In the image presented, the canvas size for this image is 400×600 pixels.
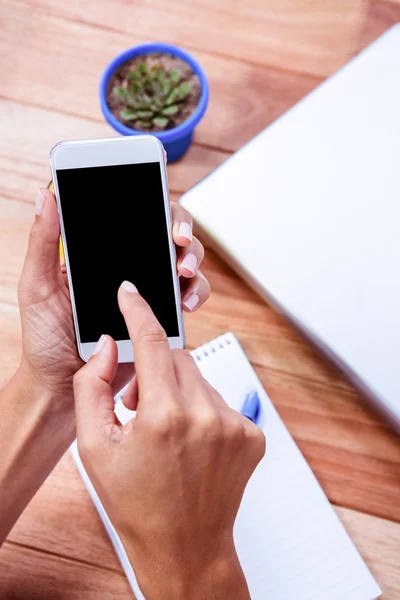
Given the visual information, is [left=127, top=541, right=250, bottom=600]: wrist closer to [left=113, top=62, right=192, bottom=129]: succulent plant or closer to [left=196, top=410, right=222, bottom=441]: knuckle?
[left=196, top=410, right=222, bottom=441]: knuckle

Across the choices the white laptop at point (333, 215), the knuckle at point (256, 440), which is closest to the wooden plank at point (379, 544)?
the white laptop at point (333, 215)

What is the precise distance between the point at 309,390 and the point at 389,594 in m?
0.25

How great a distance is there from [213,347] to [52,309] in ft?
0.67

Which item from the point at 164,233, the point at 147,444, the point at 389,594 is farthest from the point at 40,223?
the point at 389,594

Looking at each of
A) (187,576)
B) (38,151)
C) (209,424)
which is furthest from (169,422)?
(38,151)

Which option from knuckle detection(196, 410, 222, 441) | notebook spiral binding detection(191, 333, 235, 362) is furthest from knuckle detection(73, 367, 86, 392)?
notebook spiral binding detection(191, 333, 235, 362)

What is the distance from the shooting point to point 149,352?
1.51ft

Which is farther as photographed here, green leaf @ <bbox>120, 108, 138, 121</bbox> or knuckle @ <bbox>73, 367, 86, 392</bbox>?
green leaf @ <bbox>120, 108, 138, 121</bbox>

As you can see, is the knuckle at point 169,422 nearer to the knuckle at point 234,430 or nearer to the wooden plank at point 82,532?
the knuckle at point 234,430

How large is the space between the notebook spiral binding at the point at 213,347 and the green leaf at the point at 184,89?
0.30m

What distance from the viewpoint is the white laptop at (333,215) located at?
23.2 inches

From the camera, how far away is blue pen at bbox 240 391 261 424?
2.20ft

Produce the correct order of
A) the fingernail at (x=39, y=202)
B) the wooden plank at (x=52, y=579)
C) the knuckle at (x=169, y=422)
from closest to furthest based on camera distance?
the knuckle at (x=169, y=422) < the fingernail at (x=39, y=202) < the wooden plank at (x=52, y=579)

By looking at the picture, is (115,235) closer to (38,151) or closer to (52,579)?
(38,151)
